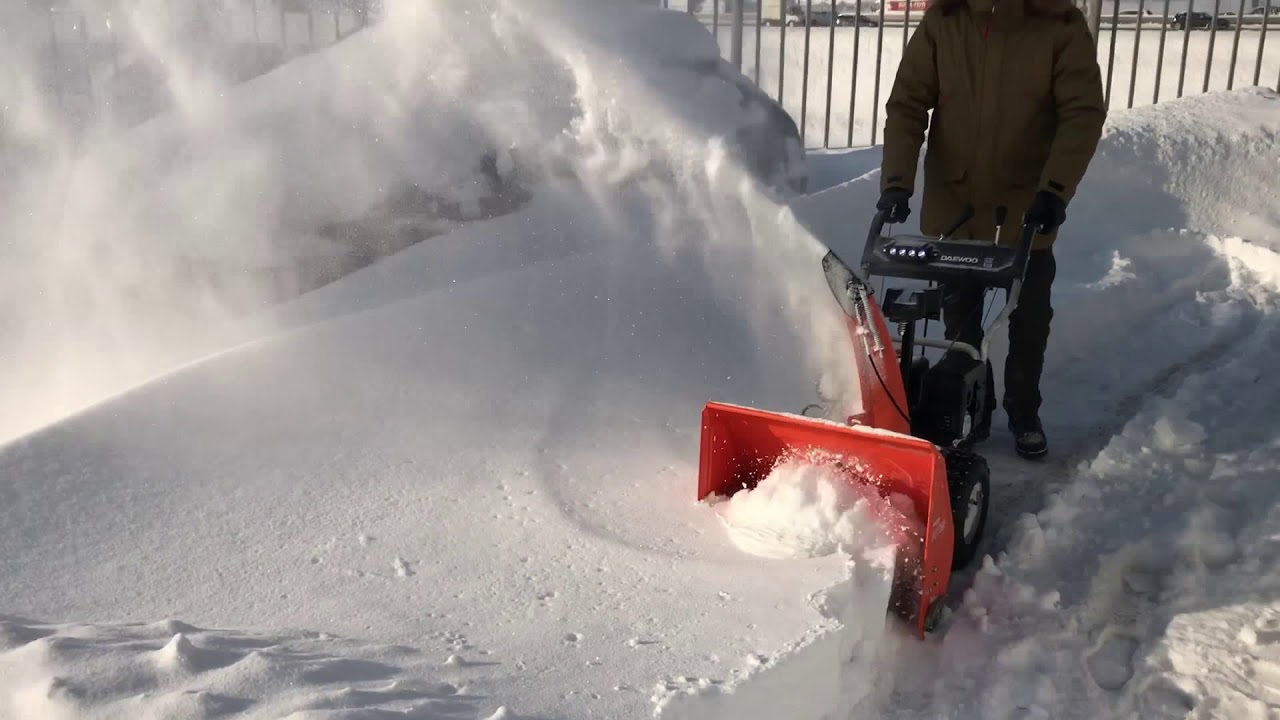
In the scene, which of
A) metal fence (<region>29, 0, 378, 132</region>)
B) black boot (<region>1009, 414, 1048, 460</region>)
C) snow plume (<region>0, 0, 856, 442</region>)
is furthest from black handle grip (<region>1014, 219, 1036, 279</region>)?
metal fence (<region>29, 0, 378, 132</region>)

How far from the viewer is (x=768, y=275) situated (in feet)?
14.7

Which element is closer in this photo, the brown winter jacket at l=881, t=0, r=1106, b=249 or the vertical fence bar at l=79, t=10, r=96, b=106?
the brown winter jacket at l=881, t=0, r=1106, b=249

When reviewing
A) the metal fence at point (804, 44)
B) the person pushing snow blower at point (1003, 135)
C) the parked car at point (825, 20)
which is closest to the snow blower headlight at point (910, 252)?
the person pushing snow blower at point (1003, 135)

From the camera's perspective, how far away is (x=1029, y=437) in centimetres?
411

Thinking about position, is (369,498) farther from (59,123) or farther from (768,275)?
(59,123)

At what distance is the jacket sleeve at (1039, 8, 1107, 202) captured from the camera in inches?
139

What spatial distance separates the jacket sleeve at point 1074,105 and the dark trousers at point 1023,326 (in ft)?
1.67

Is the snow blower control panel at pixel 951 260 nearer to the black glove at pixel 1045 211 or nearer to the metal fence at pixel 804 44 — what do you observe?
the black glove at pixel 1045 211

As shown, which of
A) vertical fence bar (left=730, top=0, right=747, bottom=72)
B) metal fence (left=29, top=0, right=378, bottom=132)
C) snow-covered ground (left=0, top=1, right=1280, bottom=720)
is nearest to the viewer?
snow-covered ground (left=0, top=1, right=1280, bottom=720)

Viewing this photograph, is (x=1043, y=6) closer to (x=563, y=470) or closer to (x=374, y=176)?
(x=563, y=470)

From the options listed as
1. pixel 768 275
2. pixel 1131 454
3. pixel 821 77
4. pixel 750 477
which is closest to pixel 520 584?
pixel 750 477

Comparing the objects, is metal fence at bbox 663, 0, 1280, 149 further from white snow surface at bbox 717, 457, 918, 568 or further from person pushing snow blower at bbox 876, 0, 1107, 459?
white snow surface at bbox 717, 457, 918, 568

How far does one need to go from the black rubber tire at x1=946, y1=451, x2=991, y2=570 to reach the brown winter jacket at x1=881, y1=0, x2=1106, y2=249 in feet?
3.23

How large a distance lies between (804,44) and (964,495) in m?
6.34
